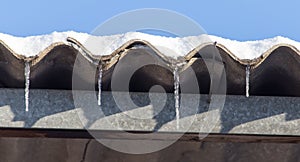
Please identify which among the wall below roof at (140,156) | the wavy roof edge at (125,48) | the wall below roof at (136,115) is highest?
the wavy roof edge at (125,48)

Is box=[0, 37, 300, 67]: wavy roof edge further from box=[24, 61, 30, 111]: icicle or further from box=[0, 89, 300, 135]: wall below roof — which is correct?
box=[0, 89, 300, 135]: wall below roof

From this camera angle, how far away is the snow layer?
187cm

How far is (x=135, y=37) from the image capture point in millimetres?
1956

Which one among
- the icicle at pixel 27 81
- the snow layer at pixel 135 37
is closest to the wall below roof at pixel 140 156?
the snow layer at pixel 135 37

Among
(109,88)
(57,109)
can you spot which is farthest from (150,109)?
(57,109)

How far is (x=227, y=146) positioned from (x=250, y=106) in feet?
1.57

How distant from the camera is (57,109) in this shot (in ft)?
6.03

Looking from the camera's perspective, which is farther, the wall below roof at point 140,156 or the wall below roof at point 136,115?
the wall below roof at point 140,156

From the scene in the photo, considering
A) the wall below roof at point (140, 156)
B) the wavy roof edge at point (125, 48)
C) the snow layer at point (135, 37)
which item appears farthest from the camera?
the wall below roof at point (140, 156)

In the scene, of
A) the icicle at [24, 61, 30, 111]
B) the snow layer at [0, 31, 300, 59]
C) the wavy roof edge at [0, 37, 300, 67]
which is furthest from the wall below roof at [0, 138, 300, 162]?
the wavy roof edge at [0, 37, 300, 67]

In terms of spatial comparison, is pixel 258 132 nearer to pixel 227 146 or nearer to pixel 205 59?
pixel 205 59

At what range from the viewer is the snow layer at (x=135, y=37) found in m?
1.87

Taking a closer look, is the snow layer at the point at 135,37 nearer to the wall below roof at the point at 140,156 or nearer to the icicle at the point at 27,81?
the icicle at the point at 27,81

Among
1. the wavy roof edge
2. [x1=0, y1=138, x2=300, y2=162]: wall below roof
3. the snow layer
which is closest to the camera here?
the wavy roof edge
